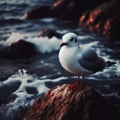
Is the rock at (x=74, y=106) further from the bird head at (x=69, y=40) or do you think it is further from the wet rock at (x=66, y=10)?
the wet rock at (x=66, y=10)

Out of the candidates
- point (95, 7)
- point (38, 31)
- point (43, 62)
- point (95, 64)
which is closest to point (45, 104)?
point (95, 64)

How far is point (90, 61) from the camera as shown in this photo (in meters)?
6.12

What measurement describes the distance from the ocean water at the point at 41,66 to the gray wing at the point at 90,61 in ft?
5.00

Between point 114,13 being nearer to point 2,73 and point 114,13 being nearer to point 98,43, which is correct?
point 98,43

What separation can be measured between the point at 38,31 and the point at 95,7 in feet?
8.97

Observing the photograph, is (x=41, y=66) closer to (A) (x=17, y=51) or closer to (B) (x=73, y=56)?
(A) (x=17, y=51)

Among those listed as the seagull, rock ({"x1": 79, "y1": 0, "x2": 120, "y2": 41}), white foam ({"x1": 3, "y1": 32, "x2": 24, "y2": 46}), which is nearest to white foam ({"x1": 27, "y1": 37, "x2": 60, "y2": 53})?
white foam ({"x1": 3, "y1": 32, "x2": 24, "y2": 46})

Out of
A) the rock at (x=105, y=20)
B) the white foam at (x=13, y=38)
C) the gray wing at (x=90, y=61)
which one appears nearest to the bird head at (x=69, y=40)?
the gray wing at (x=90, y=61)

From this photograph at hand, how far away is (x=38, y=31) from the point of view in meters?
12.5

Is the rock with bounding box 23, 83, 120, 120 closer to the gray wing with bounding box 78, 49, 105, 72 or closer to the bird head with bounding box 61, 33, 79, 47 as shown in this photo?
the gray wing with bounding box 78, 49, 105, 72

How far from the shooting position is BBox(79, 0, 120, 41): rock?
11555 mm

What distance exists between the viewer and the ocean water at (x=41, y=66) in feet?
26.6

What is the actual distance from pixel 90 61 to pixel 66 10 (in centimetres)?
785

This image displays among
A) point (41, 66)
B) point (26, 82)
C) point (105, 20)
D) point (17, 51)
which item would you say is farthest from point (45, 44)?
point (26, 82)
